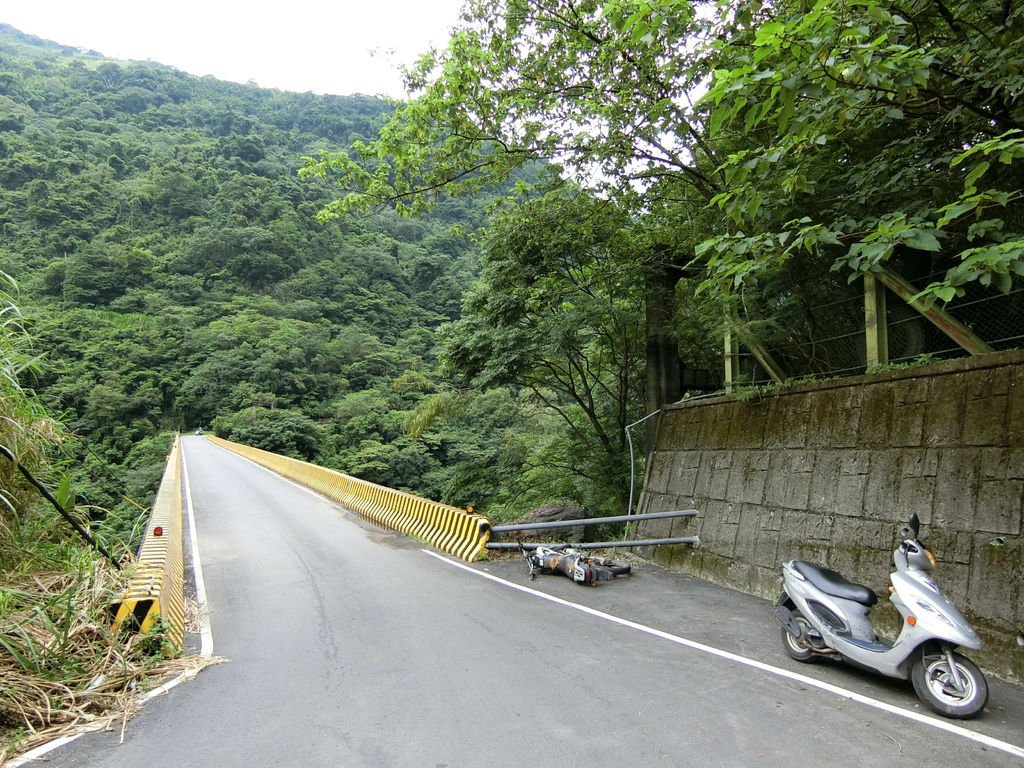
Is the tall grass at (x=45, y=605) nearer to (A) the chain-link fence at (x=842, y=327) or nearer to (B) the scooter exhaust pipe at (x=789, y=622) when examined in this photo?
(B) the scooter exhaust pipe at (x=789, y=622)

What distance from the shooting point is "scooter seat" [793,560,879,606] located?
464 cm

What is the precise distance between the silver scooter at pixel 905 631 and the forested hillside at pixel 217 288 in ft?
49.7

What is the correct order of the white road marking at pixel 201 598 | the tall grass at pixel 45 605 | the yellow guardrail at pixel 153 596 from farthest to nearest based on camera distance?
the white road marking at pixel 201 598 → the yellow guardrail at pixel 153 596 → the tall grass at pixel 45 605

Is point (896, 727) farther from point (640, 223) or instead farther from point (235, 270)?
point (235, 270)

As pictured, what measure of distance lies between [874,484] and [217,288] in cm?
9355

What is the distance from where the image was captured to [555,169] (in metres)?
10.3

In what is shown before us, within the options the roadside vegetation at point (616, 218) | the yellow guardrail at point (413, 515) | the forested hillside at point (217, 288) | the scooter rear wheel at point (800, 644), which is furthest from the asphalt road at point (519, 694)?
the forested hillside at point (217, 288)

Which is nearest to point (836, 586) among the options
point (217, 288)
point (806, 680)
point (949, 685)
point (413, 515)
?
point (806, 680)

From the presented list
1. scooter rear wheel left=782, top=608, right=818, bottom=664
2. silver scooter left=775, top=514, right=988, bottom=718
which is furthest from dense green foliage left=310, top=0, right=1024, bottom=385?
scooter rear wheel left=782, top=608, right=818, bottom=664

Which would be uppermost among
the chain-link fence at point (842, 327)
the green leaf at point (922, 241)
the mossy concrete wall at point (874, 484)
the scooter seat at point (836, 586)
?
the chain-link fence at point (842, 327)

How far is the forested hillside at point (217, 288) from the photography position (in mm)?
49656

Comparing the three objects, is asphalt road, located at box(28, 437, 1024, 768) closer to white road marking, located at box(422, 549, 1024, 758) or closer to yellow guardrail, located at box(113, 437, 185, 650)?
white road marking, located at box(422, 549, 1024, 758)

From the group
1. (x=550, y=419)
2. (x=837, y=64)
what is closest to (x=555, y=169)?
(x=837, y=64)

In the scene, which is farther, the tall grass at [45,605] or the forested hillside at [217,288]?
the forested hillside at [217,288]
